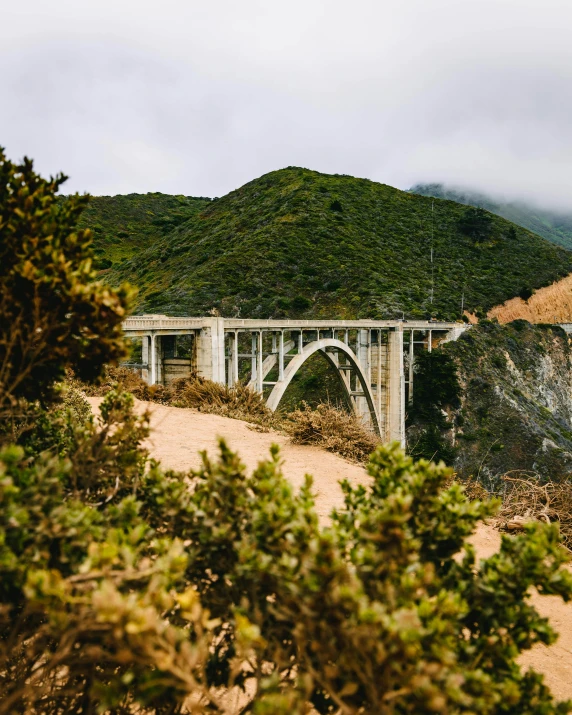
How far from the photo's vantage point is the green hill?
46.9 metres

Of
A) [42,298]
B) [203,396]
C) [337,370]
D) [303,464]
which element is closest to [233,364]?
[203,396]

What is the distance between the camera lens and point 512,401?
37.7m

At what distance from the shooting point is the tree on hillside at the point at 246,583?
1.95 meters

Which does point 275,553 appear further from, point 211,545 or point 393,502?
point 393,502

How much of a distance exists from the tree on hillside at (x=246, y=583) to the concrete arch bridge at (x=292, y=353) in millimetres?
10812

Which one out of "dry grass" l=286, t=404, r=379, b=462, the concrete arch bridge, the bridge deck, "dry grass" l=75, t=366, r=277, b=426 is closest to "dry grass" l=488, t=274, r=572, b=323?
the concrete arch bridge

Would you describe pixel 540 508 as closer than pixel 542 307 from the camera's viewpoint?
Yes

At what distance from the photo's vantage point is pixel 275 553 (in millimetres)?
2453

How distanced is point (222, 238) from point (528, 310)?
33326 millimetres

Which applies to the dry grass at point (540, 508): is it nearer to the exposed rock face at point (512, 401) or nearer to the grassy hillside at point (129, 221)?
the exposed rock face at point (512, 401)

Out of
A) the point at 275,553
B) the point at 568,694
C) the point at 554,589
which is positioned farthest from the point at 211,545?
the point at 568,694

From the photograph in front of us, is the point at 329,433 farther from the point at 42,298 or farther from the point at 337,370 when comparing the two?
the point at 337,370

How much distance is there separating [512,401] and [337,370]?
17.5m


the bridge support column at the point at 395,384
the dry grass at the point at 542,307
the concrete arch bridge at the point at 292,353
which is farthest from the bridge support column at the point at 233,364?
the dry grass at the point at 542,307
